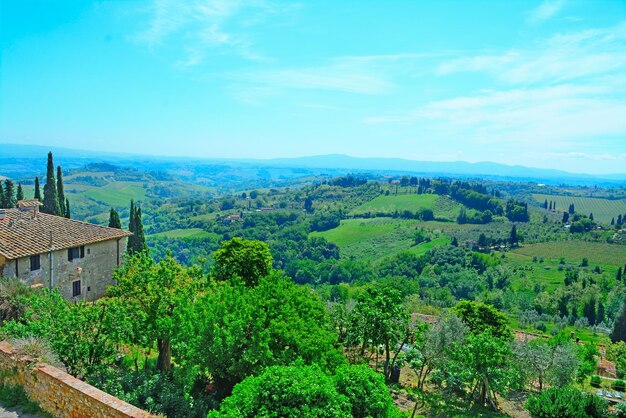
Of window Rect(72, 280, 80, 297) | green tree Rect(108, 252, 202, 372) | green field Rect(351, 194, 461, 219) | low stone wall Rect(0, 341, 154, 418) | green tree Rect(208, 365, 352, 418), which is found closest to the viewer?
green tree Rect(208, 365, 352, 418)

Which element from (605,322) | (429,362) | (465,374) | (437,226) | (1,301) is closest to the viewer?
(1,301)

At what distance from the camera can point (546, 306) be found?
269 feet

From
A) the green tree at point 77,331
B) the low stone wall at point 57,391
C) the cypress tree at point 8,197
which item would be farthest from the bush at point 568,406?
the cypress tree at point 8,197

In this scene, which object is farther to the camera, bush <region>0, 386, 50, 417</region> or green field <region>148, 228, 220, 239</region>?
green field <region>148, 228, 220, 239</region>

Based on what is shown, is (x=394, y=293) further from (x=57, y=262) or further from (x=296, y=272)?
(x=296, y=272)

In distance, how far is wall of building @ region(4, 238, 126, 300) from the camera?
20.4m

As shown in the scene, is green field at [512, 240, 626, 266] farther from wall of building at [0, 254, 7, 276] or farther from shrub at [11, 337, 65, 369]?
shrub at [11, 337, 65, 369]

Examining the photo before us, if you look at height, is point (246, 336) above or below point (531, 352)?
above

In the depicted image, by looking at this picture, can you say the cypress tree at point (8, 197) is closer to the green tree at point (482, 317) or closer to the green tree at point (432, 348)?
the green tree at point (432, 348)

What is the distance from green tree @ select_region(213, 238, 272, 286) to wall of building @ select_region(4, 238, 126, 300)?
6.19 metres

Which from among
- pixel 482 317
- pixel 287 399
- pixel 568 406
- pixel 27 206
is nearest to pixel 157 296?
pixel 287 399

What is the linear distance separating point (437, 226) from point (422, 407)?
140835mm

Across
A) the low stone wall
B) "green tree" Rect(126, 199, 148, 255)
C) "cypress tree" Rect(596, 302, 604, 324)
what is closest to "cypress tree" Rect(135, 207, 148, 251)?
"green tree" Rect(126, 199, 148, 255)

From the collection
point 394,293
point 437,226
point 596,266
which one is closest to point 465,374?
point 394,293
